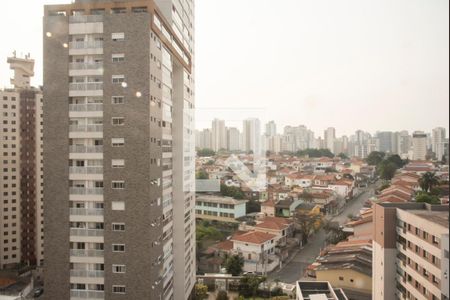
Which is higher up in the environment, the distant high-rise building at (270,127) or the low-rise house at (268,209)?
the distant high-rise building at (270,127)

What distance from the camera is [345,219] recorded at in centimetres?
1075

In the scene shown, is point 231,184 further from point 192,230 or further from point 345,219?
point 192,230

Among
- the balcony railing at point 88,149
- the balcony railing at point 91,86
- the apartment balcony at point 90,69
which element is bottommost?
the balcony railing at point 88,149

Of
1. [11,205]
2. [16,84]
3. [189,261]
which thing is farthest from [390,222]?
[16,84]

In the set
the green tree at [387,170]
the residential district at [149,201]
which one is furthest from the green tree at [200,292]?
the green tree at [387,170]

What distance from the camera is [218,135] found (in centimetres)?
746

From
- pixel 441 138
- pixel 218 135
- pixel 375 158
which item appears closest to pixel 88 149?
pixel 441 138

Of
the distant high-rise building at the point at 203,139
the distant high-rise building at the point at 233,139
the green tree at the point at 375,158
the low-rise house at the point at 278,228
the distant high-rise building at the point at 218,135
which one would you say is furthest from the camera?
the green tree at the point at 375,158

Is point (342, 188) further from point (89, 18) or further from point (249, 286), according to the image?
point (89, 18)

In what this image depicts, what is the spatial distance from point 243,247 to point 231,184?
2.69 m

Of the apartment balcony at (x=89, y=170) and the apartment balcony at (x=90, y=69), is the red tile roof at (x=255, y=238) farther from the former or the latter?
the apartment balcony at (x=90, y=69)

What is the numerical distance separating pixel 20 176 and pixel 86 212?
609 cm

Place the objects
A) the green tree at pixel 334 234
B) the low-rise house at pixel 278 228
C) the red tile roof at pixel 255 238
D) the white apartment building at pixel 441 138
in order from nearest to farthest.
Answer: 1. the white apartment building at pixel 441 138
2. the red tile roof at pixel 255 238
3. the low-rise house at pixel 278 228
4. the green tree at pixel 334 234

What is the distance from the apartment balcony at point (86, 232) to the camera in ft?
12.1
